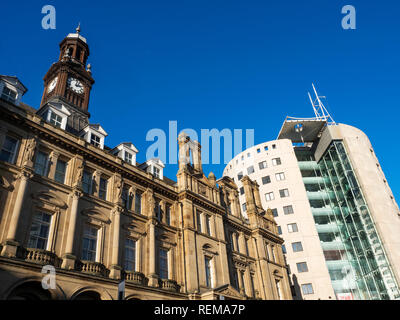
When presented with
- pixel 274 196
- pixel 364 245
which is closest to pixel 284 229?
pixel 274 196

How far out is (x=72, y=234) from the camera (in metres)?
23.1

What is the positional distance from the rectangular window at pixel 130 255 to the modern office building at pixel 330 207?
1570 inches

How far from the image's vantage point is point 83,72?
43438mm

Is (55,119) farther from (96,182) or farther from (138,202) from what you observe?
(138,202)

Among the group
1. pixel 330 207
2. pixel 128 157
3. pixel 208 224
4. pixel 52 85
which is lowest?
pixel 208 224

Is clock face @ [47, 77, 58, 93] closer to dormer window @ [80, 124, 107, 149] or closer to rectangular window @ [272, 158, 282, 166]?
dormer window @ [80, 124, 107, 149]

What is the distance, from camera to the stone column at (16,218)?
62.9 ft

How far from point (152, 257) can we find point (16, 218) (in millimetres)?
11588

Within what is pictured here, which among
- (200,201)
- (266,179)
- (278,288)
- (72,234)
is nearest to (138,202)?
(200,201)

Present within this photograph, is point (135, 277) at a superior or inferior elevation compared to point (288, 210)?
inferior

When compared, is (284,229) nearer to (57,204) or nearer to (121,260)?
(121,260)

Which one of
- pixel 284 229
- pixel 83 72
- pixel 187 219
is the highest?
pixel 83 72
